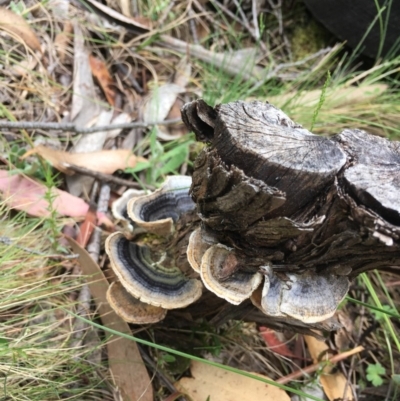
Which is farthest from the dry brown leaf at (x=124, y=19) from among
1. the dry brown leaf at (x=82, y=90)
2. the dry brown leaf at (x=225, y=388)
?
the dry brown leaf at (x=225, y=388)

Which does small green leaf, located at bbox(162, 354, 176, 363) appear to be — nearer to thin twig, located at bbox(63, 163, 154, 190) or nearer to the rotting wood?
the rotting wood

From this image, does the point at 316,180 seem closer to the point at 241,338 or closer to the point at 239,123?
the point at 239,123

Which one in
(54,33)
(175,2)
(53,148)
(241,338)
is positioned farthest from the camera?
(175,2)

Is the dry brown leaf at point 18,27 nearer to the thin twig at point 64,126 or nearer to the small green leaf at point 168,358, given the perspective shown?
the thin twig at point 64,126

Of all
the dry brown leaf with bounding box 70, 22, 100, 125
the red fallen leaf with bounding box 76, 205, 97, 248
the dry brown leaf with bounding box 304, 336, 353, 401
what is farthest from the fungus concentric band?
the dry brown leaf with bounding box 70, 22, 100, 125

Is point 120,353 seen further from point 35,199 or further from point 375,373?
point 375,373

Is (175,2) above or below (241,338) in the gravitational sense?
above

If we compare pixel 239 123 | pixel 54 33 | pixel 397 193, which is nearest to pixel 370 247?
pixel 397 193
